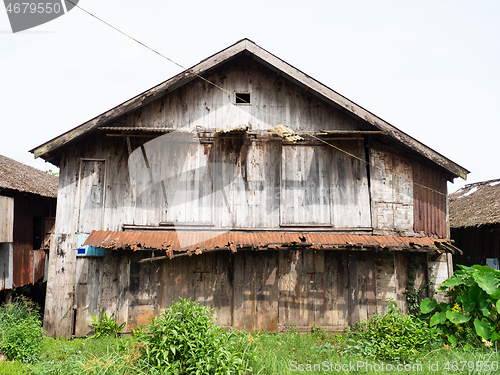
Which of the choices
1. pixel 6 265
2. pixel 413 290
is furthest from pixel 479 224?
pixel 6 265

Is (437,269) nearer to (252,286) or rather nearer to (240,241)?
(252,286)

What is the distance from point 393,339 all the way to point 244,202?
493 centimetres

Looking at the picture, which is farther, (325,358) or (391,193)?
(391,193)

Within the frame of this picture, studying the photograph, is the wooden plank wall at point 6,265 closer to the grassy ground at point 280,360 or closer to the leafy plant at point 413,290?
the grassy ground at point 280,360

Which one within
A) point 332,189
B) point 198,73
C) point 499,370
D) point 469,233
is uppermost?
point 198,73

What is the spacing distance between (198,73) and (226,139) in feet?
6.63

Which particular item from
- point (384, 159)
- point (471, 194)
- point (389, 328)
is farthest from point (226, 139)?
point (471, 194)

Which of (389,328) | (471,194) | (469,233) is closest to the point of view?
(389,328)

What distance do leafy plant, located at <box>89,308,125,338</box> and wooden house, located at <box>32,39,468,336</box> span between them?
0.22 m

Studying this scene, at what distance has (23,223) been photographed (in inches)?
427

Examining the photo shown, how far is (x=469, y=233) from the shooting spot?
1416 cm

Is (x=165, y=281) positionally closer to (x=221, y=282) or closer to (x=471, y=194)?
(x=221, y=282)

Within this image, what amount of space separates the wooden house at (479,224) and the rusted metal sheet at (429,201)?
3897 millimetres

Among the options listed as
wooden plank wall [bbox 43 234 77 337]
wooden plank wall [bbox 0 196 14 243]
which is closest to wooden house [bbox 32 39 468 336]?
wooden plank wall [bbox 43 234 77 337]
